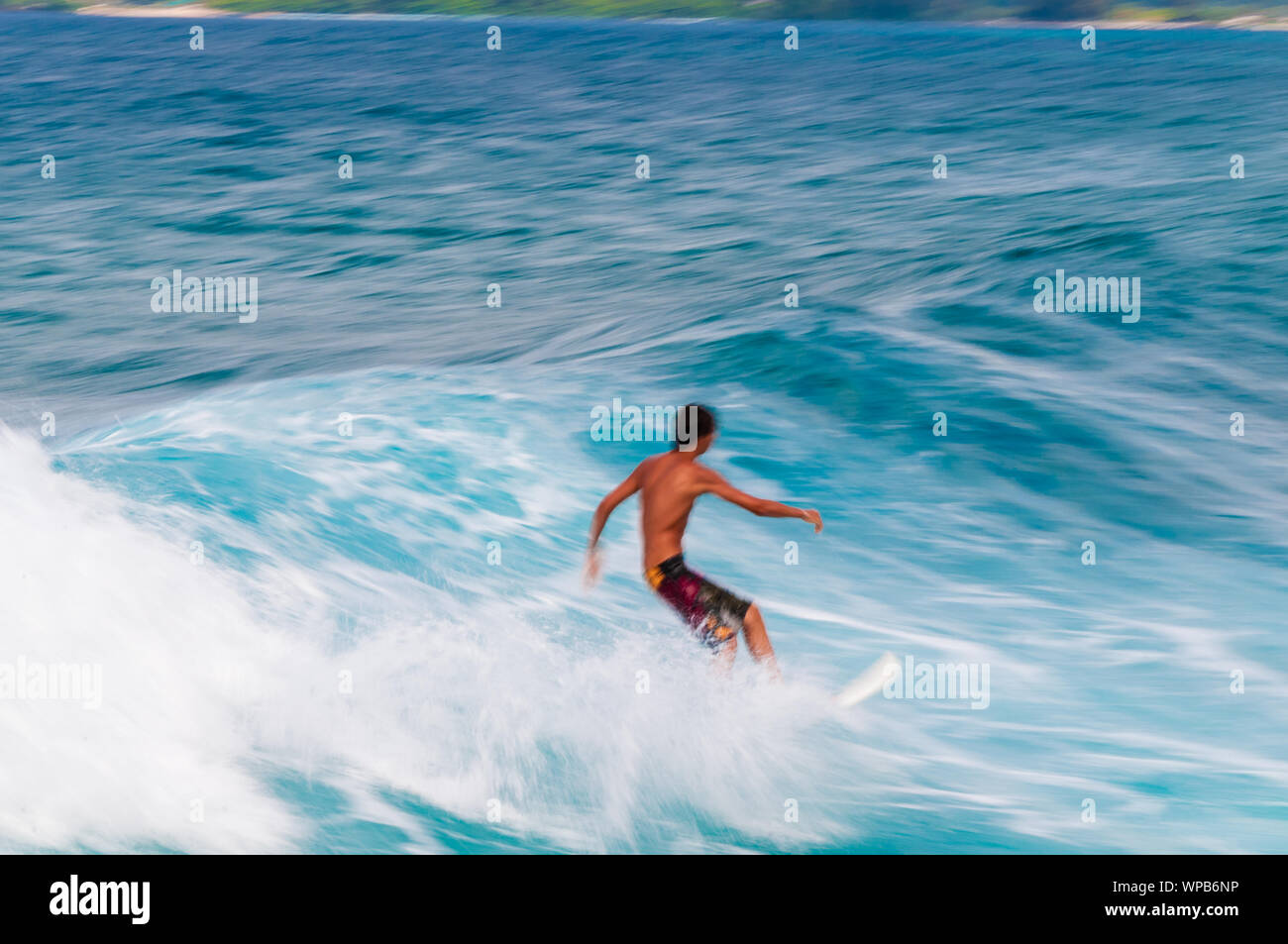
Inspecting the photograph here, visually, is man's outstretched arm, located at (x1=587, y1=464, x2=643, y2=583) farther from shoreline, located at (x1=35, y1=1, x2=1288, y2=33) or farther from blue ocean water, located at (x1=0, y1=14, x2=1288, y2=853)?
shoreline, located at (x1=35, y1=1, x2=1288, y2=33)

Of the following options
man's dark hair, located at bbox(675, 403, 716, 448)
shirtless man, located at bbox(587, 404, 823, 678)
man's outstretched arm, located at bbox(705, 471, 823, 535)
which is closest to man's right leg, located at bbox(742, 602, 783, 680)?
shirtless man, located at bbox(587, 404, 823, 678)

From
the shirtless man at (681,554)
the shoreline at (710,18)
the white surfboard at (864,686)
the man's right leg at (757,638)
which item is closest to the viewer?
the shirtless man at (681,554)

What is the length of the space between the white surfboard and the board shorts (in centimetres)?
110

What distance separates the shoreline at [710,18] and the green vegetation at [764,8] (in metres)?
0.17

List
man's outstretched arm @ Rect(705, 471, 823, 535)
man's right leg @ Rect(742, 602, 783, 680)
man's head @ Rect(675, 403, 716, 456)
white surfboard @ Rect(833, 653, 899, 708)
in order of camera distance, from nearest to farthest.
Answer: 1. man's outstretched arm @ Rect(705, 471, 823, 535)
2. man's head @ Rect(675, 403, 716, 456)
3. man's right leg @ Rect(742, 602, 783, 680)
4. white surfboard @ Rect(833, 653, 899, 708)

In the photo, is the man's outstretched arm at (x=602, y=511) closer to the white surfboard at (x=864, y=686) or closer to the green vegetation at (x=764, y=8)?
the white surfboard at (x=864, y=686)

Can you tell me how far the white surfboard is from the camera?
22.5 feet

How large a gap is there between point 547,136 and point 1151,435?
20590mm

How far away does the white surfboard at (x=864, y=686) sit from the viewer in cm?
686

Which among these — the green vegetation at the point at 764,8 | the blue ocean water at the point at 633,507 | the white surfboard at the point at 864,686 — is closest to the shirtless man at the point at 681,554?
the blue ocean water at the point at 633,507

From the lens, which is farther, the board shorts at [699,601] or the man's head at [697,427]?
the board shorts at [699,601]

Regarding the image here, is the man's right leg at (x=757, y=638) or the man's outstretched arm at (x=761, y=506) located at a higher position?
the man's outstretched arm at (x=761, y=506)

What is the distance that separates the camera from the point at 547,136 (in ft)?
95.1

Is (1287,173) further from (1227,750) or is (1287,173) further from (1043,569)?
(1227,750)
